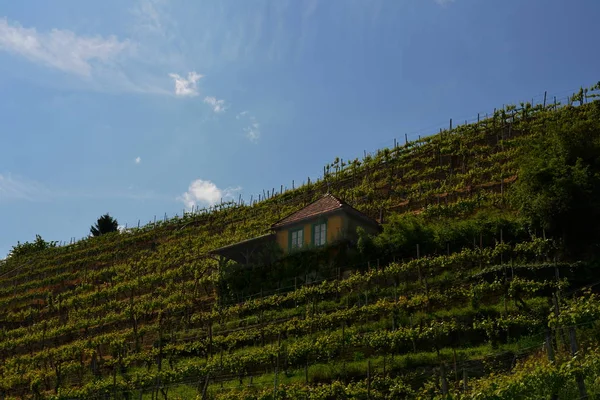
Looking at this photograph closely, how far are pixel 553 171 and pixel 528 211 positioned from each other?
1557 millimetres

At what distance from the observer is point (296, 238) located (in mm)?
29766

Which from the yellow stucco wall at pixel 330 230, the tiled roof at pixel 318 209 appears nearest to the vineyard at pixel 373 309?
the yellow stucco wall at pixel 330 230

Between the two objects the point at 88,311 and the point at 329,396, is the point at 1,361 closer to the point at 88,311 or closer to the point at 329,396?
the point at 88,311

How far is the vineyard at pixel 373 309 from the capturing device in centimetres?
1788

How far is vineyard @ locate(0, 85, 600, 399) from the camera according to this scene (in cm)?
1788

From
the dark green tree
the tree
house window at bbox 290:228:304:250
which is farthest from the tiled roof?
the tree

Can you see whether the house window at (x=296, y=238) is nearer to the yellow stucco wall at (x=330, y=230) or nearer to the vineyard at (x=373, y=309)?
the yellow stucco wall at (x=330, y=230)

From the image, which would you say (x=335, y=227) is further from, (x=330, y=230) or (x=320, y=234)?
(x=320, y=234)

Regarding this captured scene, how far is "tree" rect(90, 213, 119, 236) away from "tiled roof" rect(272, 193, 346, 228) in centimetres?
3014

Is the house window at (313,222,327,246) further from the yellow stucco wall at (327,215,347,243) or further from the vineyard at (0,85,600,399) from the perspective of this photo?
the vineyard at (0,85,600,399)

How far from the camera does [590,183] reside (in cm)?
2312

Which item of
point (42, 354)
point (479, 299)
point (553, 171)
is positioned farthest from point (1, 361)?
point (553, 171)

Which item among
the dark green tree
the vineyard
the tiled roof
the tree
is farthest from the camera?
the tree

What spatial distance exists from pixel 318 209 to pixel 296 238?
1.50 metres
